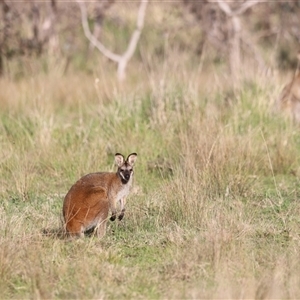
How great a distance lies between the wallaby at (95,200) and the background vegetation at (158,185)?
0.40ft

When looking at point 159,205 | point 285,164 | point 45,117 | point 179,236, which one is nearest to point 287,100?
point 285,164

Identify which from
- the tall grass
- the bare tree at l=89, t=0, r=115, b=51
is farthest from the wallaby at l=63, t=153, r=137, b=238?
the bare tree at l=89, t=0, r=115, b=51

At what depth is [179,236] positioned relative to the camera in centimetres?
601

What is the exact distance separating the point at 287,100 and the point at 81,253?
19.5 ft

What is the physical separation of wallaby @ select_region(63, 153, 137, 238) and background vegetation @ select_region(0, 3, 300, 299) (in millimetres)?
121

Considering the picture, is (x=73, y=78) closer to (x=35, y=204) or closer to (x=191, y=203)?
(x=35, y=204)

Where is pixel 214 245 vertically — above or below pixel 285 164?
above

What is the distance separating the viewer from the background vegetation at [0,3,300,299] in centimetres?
534

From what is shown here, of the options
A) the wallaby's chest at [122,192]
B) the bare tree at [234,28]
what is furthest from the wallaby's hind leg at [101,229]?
the bare tree at [234,28]

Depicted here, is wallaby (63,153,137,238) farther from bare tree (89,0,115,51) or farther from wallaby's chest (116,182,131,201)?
bare tree (89,0,115,51)

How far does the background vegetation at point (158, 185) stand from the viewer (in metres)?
5.34

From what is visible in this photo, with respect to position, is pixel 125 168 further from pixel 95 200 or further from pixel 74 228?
pixel 74 228

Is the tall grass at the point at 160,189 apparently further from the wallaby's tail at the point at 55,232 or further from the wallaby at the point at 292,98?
the wallaby at the point at 292,98

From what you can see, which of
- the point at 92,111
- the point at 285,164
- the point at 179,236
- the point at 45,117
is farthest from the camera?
the point at 92,111
